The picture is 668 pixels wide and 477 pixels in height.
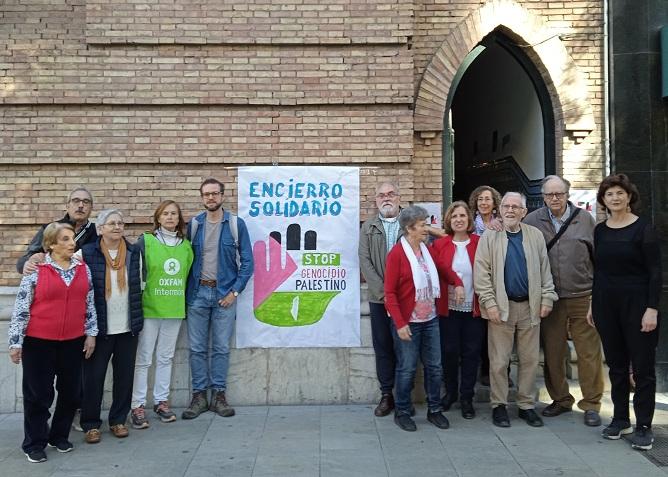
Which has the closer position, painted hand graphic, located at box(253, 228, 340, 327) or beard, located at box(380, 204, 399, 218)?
beard, located at box(380, 204, 399, 218)

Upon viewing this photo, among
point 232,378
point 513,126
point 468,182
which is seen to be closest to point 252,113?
point 232,378

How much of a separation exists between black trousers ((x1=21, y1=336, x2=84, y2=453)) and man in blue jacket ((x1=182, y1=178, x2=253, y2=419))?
117 cm

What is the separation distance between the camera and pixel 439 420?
550 centimetres

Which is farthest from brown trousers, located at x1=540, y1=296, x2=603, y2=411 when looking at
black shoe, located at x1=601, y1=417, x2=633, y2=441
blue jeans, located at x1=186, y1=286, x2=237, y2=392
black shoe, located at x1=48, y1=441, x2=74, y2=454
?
black shoe, located at x1=48, y1=441, x2=74, y2=454

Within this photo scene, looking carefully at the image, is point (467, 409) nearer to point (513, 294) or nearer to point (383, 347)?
point (383, 347)

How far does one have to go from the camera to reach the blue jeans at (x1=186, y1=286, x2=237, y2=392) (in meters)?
5.90

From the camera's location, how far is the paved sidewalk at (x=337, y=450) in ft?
15.0

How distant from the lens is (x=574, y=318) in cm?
576

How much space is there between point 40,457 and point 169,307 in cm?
158

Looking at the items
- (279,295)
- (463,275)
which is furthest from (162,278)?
(463,275)

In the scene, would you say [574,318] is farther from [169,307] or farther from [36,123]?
[36,123]

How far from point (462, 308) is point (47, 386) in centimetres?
352

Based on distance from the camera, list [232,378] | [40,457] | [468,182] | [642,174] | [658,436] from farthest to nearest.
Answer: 1. [468,182]
2. [642,174]
3. [232,378]
4. [658,436]
5. [40,457]

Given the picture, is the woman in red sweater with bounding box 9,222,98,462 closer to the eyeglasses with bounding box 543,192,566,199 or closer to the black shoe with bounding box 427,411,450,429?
the black shoe with bounding box 427,411,450,429
